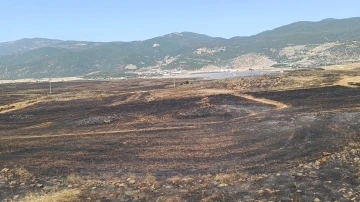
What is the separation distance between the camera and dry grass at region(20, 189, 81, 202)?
19.9 metres

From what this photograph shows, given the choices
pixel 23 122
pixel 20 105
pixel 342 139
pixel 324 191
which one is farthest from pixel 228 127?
pixel 20 105

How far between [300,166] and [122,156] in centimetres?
1353

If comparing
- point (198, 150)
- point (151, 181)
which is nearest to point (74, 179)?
point (151, 181)

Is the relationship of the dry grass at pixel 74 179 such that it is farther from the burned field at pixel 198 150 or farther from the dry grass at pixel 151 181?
the dry grass at pixel 151 181

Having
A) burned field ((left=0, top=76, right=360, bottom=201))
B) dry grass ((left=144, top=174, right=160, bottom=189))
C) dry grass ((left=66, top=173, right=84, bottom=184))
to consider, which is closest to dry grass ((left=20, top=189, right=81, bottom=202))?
burned field ((left=0, top=76, right=360, bottom=201))

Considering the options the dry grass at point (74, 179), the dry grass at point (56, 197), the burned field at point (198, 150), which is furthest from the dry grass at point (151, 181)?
the dry grass at point (74, 179)

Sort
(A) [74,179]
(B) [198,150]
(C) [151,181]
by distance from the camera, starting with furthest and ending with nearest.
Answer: (B) [198,150], (A) [74,179], (C) [151,181]

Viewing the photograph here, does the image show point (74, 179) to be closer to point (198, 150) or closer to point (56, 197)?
point (56, 197)

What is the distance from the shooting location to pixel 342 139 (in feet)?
97.7

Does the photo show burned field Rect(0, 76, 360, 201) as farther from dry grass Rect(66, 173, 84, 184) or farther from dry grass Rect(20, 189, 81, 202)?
dry grass Rect(20, 189, 81, 202)

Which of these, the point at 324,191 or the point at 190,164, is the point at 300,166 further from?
the point at 190,164

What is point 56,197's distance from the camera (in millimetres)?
20266

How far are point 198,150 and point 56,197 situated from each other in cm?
1230

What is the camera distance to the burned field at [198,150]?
20.8 metres
